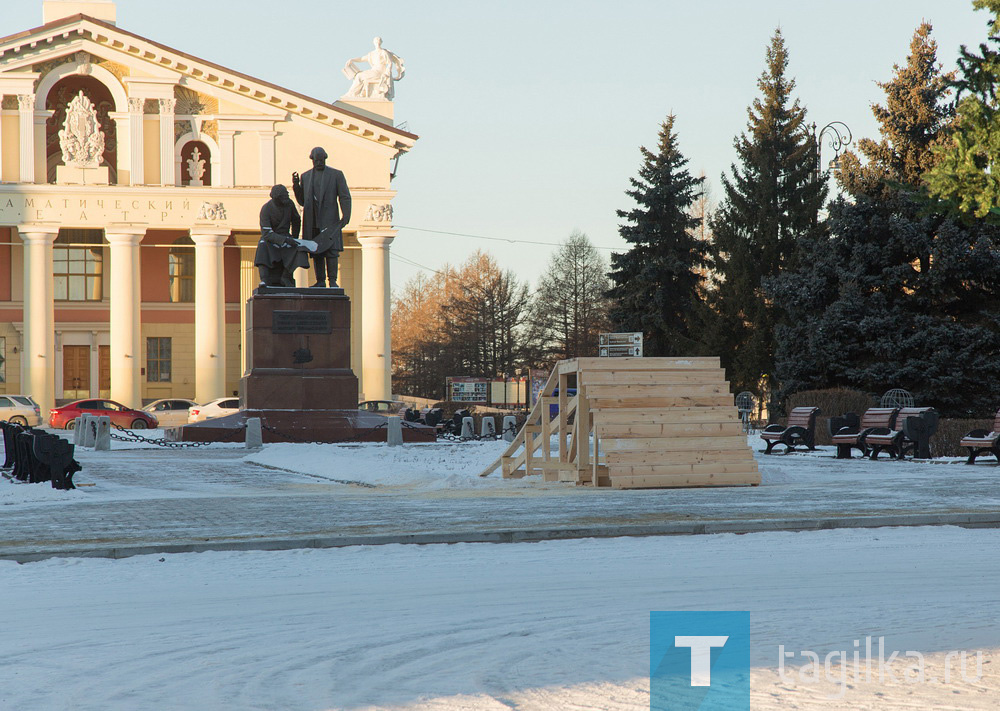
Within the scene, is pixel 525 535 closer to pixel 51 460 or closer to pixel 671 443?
pixel 671 443

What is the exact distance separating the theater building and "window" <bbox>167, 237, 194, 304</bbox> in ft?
1.61

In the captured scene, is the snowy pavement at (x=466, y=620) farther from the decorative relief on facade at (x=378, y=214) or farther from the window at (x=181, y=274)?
the window at (x=181, y=274)

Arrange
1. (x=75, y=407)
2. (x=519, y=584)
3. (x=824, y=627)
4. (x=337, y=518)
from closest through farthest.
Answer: (x=824, y=627), (x=519, y=584), (x=337, y=518), (x=75, y=407)

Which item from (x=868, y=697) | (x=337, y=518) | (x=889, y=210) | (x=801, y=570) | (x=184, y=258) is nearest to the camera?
(x=868, y=697)

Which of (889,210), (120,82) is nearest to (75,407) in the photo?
(120,82)

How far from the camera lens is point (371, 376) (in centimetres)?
5706

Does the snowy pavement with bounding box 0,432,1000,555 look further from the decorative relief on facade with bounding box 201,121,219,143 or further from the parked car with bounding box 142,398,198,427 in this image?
the decorative relief on facade with bounding box 201,121,219,143

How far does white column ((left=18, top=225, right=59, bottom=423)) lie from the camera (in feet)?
177

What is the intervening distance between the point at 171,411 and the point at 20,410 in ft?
18.8

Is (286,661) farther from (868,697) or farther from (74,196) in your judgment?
(74,196)

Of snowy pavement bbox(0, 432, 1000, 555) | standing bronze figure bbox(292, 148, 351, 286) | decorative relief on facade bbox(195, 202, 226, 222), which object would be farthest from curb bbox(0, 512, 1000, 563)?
decorative relief on facade bbox(195, 202, 226, 222)

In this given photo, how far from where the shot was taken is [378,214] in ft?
188

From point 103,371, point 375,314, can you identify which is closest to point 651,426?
point 375,314

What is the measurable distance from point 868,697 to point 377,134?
53727 mm
